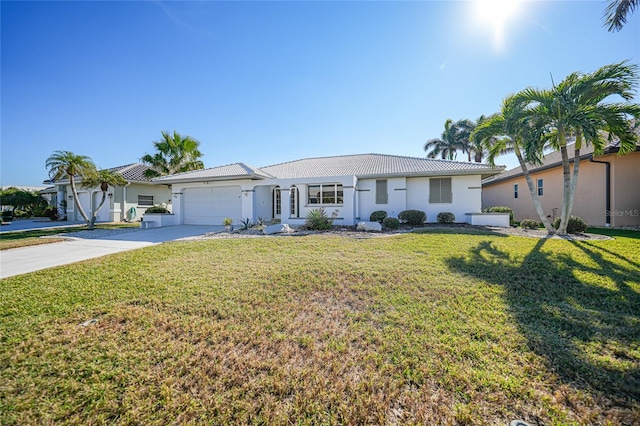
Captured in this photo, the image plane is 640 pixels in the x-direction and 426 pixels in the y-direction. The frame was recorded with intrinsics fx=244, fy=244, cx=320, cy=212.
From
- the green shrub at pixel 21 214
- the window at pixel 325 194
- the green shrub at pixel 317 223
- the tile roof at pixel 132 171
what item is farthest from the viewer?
the green shrub at pixel 21 214

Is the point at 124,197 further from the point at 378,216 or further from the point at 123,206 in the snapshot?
the point at 378,216

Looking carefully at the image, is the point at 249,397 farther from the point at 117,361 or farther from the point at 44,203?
the point at 44,203

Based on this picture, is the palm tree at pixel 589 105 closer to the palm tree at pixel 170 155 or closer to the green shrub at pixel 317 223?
the green shrub at pixel 317 223

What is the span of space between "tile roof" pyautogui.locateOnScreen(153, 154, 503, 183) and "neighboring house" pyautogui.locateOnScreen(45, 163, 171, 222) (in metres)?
5.35

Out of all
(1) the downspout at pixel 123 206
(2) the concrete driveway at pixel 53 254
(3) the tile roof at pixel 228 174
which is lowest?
(2) the concrete driveway at pixel 53 254

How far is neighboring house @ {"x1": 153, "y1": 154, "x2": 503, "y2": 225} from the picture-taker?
14430 millimetres

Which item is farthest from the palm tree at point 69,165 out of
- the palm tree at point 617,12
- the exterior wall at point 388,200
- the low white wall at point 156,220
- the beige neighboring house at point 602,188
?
the beige neighboring house at point 602,188

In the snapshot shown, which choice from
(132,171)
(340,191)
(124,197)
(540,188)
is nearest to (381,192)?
(340,191)

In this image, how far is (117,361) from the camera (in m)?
2.96

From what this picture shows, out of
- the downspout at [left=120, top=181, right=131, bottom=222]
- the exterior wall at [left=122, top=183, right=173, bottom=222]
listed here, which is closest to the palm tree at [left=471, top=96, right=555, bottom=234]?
the exterior wall at [left=122, top=183, right=173, bottom=222]

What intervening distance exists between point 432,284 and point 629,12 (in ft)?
40.4

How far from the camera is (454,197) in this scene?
1467cm

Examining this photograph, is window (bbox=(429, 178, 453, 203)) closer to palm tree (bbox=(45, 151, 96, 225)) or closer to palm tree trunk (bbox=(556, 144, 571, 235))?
palm tree trunk (bbox=(556, 144, 571, 235))

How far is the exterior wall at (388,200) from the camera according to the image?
1504 centimetres
